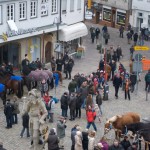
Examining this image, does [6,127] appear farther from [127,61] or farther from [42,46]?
[127,61]

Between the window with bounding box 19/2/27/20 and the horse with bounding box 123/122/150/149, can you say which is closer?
the horse with bounding box 123/122/150/149

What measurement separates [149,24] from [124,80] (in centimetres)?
2318

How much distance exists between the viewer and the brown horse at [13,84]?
35.6 metres

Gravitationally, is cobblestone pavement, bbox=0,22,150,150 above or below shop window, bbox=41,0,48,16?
below

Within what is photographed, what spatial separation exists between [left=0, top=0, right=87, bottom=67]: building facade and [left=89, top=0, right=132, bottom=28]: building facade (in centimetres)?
1419

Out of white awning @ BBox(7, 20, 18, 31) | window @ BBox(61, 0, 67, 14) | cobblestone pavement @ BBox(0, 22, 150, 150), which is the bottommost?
cobblestone pavement @ BBox(0, 22, 150, 150)

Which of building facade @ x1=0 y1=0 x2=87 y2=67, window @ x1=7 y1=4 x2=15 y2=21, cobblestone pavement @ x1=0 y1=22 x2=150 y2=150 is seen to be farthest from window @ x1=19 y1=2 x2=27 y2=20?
cobblestone pavement @ x1=0 y1=22 x2=150 y2=150

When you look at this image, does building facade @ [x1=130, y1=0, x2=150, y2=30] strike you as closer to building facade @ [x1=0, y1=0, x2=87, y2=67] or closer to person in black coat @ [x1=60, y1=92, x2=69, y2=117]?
building facade @ [x1=0, y1=0, x2=87, y2=67]

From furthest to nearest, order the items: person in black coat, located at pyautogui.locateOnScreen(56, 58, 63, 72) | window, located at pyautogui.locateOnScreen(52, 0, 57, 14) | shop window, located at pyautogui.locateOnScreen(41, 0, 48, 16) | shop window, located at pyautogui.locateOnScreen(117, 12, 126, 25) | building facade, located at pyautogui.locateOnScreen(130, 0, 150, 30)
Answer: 1. shop window, located at pyautogui.locateOnScreen(117, 12, 126, 25)
2. building facade, located at pyautogui.locateOnScreen(130, 0, 150, 30)
3. window, located at pyautogui.locateOnScreen(52, 0, 57, 14)
4. shop window, located at pyautogui.locateOnScreen(41, 0, 48, 16)
5. person in black coat, located at pyautogui.locateOnScreen(56, 58, 63, 72)

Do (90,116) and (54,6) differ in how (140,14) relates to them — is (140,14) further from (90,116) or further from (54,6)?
(90,116)

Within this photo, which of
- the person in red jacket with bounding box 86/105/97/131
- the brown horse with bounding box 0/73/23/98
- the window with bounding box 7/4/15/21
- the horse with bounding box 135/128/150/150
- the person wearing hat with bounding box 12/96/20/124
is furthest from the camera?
the window with bounding box 7/4/15/21

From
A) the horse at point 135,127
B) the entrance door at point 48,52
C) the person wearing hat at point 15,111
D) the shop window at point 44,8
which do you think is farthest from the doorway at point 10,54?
the horse at point 135,127

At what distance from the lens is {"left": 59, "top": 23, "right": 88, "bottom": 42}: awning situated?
1834 inches

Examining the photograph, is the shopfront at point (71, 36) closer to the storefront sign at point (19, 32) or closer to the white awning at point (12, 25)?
the storefront sign at point (19, 32)
